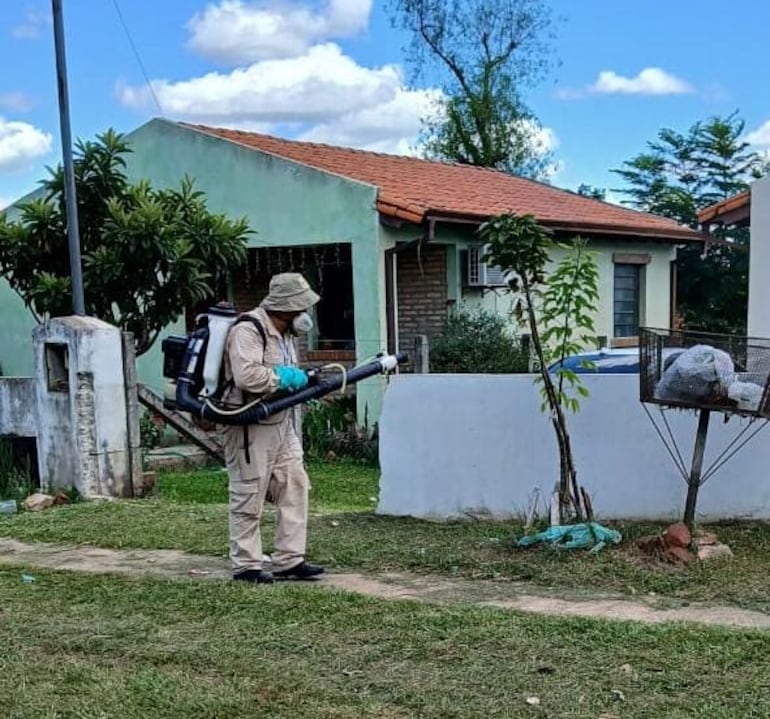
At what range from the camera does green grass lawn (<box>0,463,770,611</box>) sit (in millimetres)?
5344

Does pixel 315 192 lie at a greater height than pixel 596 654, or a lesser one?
greater

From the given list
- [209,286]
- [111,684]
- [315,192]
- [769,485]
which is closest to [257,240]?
[315,192]

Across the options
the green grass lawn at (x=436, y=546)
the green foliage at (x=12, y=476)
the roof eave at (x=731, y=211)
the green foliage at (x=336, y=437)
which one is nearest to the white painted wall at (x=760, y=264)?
the roof eave at (x=731, y=211)

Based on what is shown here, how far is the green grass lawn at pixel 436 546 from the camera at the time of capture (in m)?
5.34

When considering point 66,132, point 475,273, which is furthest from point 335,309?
point 66,132

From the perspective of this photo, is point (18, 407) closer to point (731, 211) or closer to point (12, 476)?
point (12, 476)

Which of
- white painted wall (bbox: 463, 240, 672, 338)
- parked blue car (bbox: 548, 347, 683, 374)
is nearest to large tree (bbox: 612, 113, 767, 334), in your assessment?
white painted wall (bbox: 463, 240, 672, 338)

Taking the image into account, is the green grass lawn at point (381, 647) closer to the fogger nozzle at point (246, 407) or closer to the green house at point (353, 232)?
the fogger nozzle at point (246, 407)

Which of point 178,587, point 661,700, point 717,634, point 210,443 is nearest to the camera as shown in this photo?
point 661,700

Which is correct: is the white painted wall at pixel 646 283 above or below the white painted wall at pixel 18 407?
above

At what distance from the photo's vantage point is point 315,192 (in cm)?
1375

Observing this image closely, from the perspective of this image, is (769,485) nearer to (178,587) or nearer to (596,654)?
(596,654)

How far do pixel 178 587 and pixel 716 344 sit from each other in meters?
3.45

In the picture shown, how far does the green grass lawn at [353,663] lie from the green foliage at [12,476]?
4272 millimetres
